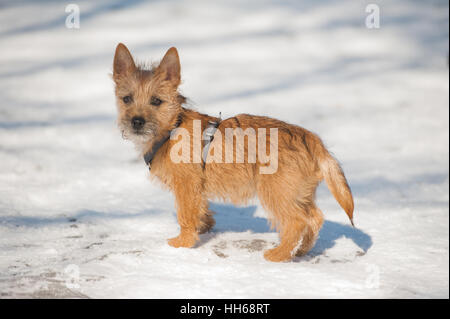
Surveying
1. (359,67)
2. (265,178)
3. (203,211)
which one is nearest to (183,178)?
(203,211)

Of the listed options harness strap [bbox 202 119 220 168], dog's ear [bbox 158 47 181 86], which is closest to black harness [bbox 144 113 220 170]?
harness strap [bbox 202 119 220 168]

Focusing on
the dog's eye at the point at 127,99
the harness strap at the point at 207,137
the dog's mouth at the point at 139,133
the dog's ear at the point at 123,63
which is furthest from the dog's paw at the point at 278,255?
the dog's ear at the point at 123,63

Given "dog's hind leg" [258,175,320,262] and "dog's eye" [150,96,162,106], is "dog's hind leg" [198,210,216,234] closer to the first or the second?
"dog's hind leg" [258,175,320,262]

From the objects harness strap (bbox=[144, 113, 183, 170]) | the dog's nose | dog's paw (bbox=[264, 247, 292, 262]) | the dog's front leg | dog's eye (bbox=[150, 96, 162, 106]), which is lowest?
dog's paw (bbox=[264, 247, 292, 262])

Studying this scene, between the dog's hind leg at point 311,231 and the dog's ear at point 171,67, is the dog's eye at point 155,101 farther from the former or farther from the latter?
the dog's hind leg at point 311,231

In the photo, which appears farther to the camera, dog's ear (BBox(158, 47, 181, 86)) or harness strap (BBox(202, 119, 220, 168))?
dog's ear (BBox(158, 47, 181, 86))

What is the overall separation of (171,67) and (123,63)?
403 millimetres

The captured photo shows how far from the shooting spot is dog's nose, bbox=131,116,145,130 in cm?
338

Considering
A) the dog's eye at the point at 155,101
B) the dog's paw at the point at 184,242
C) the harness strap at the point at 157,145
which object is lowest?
the dog's paw at the point at 184,242

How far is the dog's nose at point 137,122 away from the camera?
3375 mm

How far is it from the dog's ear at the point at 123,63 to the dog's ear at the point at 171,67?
0.25 metres

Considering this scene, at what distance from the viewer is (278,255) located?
3.28 m

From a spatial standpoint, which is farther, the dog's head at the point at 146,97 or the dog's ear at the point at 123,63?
the dog's ear at the point at 123,63

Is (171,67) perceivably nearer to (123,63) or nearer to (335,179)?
(123,63)
